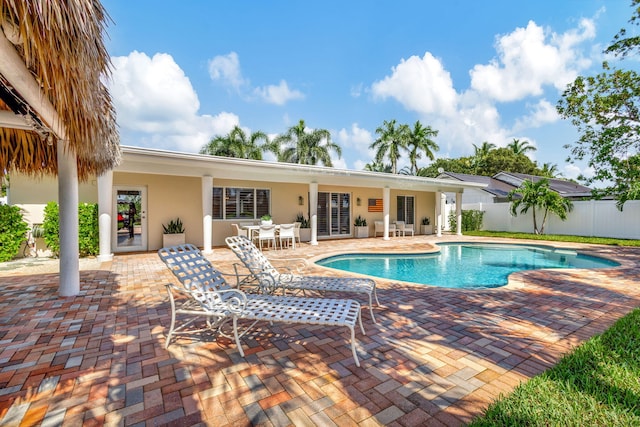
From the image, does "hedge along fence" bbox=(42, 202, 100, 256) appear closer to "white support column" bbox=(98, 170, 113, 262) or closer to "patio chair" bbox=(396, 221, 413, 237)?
"white support column" bbox=(98, 170, 113, 262)

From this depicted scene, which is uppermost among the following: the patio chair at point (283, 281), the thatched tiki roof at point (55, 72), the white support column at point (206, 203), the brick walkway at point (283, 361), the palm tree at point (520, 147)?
the palm tree at point (520, 147)

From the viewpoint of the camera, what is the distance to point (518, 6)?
35.6 ft

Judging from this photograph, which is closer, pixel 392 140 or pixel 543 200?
pixel 543 200

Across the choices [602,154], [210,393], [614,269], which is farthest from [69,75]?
[602,154]

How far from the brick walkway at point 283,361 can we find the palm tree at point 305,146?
21134 millimetres

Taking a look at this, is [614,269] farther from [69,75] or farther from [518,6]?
[69,75]

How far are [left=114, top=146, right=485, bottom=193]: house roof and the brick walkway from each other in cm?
413

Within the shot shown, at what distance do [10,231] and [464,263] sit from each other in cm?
1315

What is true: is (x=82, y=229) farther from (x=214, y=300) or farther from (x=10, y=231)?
(x=214, y=300)

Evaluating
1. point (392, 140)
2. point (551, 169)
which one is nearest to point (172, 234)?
point (392, 140)

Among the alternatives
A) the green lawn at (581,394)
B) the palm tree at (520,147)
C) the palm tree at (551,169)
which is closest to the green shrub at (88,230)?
the green lawn at (581,394)

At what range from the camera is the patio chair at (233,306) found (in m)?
3.11

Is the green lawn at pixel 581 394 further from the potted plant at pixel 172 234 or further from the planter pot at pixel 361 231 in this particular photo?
the planter pot at pixel 361 231

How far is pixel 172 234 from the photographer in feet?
34.9
